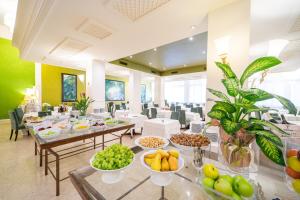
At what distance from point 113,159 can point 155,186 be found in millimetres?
355

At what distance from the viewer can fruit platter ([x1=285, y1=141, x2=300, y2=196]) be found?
0.66m

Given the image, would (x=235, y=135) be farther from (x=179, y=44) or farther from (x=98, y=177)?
(x=179, y=44)

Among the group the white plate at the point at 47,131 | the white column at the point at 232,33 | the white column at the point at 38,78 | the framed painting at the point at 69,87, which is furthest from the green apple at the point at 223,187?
the framed painting at the point at 69,87

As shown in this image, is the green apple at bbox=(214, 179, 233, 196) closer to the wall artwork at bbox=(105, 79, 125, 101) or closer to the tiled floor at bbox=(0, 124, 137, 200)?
the tiled floor at bbox=(0, 124, 137, 200)

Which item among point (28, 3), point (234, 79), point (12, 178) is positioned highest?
point (28, 3)

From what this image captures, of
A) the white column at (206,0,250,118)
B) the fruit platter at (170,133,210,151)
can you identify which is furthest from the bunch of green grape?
the white column at (206,0,250,118)

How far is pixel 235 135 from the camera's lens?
820 millimetres

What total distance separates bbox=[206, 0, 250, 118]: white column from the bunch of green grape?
5.95ft

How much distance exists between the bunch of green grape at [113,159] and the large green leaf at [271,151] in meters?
0.82

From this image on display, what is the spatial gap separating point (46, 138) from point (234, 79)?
7.33ft

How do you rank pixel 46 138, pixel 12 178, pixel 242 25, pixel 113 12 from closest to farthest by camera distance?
pixel 46 138, pixel 242 25, pixel 12 178, pixel 113 12

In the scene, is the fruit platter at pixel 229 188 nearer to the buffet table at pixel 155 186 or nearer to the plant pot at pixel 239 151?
the buffet table at pixel 155 186

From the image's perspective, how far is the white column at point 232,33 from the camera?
1883 mm

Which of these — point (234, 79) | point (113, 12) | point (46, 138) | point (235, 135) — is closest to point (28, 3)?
point (113, 12)
